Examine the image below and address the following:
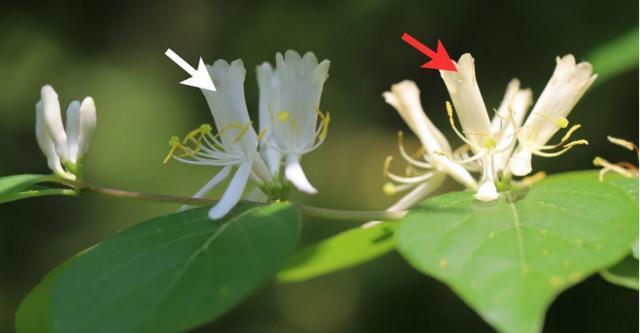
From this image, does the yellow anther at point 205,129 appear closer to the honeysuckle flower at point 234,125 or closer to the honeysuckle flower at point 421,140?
the honeysuckle flower at point 234,125

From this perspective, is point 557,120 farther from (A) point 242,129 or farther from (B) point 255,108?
(B) point 255,108

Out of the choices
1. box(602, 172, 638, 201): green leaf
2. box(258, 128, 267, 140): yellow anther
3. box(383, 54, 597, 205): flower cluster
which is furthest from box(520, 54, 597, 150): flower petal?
box(258, 128, 267, 140): yellow anther

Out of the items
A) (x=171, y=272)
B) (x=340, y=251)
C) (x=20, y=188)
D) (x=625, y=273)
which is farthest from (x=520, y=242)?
(x=20, y=188)

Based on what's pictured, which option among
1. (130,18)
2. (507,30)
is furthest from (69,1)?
(507,30)

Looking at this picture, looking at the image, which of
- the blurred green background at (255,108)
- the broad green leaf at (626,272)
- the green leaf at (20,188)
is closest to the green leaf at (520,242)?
the broad green leaf at (626,272)

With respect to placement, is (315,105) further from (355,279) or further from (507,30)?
(355,279)

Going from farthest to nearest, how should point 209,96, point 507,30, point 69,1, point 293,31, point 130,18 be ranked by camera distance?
point 130,18 → point 69,1 → point 293,31 → point 507,30 → point 209,96
